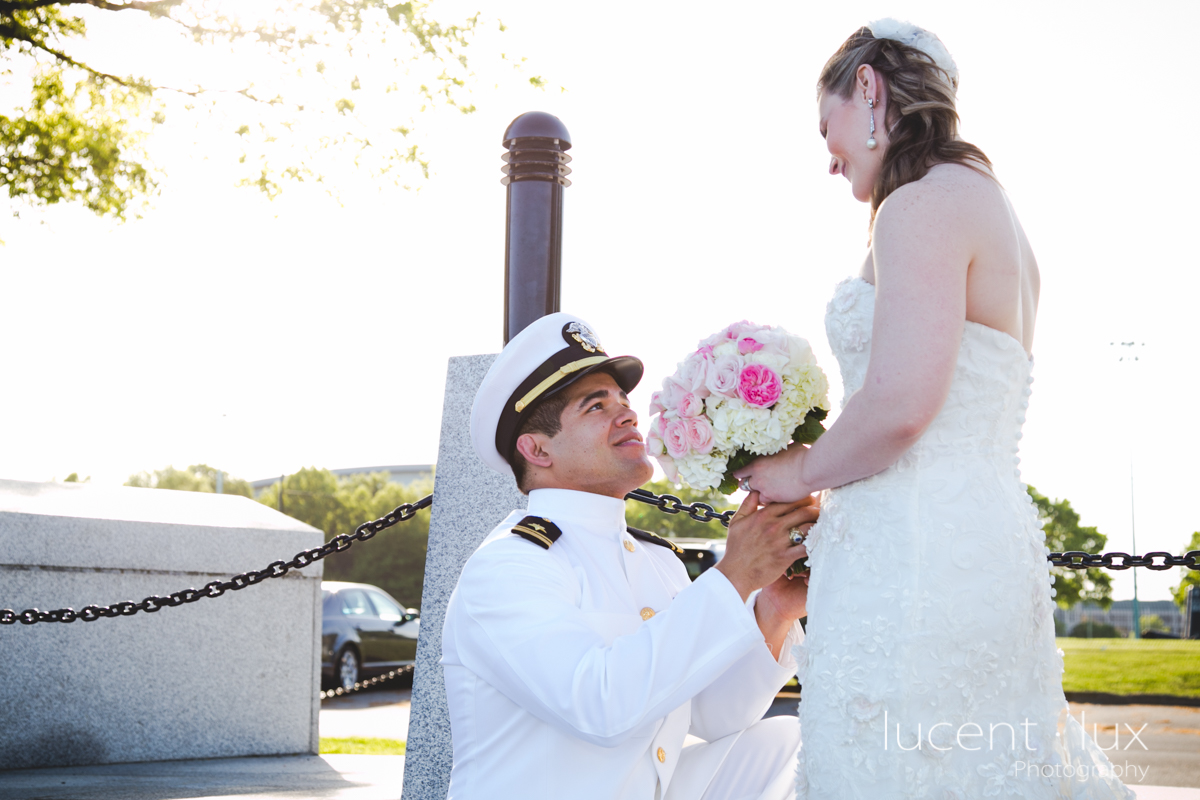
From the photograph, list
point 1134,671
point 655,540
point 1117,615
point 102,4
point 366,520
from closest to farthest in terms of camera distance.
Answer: point 655,540, point 102,4, point 1134,671, point 366,520, point 1117,615

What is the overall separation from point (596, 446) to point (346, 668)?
1505 centimetres

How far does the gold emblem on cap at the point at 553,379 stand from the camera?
3092 mm

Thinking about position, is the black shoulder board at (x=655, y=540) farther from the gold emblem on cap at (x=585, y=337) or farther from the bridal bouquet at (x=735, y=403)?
the bridal bouquet at (x=735, y=403)

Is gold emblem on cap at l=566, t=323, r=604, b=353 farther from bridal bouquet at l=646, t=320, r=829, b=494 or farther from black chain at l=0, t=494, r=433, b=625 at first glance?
black chain at l=0, t=494, r=433, b=625

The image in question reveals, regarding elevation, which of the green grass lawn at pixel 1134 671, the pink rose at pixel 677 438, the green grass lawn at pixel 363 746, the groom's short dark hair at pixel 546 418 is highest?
the groom's short dark hair at pixel 546 418

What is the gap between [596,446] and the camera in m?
3.05

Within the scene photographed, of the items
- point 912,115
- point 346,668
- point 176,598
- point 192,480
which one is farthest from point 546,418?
point 192,480

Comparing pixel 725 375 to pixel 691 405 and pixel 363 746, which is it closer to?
pixel 691 405

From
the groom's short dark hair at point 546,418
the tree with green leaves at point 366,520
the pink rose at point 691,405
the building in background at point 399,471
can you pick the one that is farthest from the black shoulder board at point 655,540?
the building in background at point 399,471

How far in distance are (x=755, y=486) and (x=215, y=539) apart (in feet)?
18.5

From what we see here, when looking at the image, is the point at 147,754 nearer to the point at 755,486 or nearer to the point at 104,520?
the point at 104,520

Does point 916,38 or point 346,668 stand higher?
point 916,38

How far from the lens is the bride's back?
2.23 meters

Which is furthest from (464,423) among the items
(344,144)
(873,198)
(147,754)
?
(344,144)
